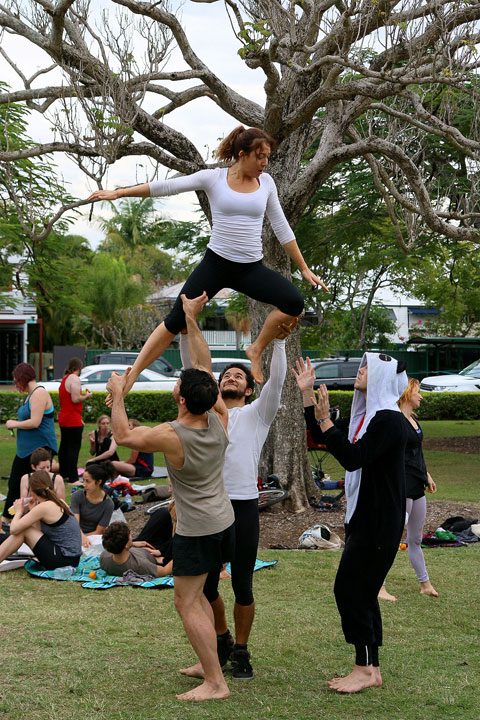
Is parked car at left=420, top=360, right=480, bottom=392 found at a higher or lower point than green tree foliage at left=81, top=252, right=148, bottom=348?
lower

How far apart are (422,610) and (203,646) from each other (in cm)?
283

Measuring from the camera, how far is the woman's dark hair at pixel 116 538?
281 inches

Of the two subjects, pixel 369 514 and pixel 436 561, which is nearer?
pixel 369 514

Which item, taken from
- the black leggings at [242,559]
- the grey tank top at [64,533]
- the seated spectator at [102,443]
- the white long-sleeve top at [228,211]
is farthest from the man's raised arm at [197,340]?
the seated spectator at [102,443]

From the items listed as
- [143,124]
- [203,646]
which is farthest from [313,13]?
[203,646]

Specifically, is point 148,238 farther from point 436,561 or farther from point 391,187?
point 436,561

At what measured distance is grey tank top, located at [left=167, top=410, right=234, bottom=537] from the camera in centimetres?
413

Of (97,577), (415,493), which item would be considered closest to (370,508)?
(415,493)

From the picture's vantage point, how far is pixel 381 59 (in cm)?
920

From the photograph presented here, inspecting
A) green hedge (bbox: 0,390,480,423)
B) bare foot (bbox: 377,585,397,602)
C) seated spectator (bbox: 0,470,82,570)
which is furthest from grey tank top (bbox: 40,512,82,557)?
green hedge (bbox: 0,390,480,423)

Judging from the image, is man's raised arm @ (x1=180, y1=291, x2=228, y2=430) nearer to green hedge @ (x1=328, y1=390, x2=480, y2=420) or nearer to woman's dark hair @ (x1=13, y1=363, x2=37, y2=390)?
woman's dark hair @ (x1=13, y1=363, x2=37, y2=390)

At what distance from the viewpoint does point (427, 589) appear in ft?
22.6

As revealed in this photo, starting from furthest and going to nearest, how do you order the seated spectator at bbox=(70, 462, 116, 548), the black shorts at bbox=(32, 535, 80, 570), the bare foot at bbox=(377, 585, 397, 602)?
the seated spectator at bbox=(70, 462, 116, 548) < the black shorts at bbox=(32, 535, 80, 570) < the bare foot at bbox=(377, 585, 397, 602)

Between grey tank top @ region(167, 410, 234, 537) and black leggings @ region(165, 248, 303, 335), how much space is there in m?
0.57
